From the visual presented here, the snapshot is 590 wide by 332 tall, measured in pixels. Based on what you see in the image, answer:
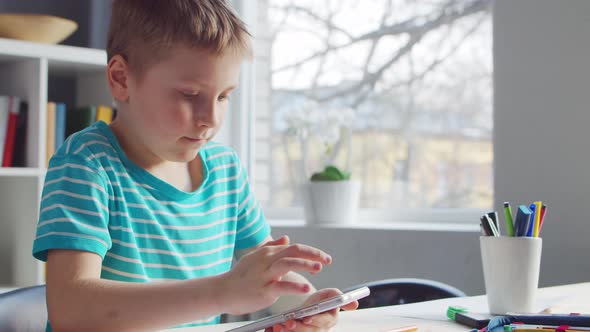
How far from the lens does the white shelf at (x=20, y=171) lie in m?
2.14

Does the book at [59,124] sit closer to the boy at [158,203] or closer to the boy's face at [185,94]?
the boy at [158,203]

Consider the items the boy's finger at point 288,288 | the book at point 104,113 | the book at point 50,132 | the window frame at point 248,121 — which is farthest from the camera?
the window frame at point 248,121

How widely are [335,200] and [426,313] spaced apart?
1.18 m

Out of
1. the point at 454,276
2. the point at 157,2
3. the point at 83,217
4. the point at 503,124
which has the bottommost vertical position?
the point at 454,276

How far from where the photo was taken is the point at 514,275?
1154 millimetres

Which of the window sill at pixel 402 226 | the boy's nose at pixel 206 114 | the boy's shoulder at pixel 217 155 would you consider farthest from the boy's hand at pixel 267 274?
the window sill at pixel 402 226

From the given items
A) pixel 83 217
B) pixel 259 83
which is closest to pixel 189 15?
pixel 83 217

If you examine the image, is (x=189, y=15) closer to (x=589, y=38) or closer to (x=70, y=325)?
(x=70, y=325)

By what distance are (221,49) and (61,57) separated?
1375 mm

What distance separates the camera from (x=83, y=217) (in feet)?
3.39

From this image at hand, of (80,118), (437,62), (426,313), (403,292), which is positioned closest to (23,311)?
(426,313)

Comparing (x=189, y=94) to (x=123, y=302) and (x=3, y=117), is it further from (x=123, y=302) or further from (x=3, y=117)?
(x=3, y=117)

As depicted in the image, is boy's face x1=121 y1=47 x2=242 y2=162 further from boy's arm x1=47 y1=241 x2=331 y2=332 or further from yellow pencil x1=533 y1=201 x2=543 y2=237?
yellow pencil x1=533 y1=201 x2=543 y2=237

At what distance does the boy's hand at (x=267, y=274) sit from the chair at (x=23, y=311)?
44 centimetres
